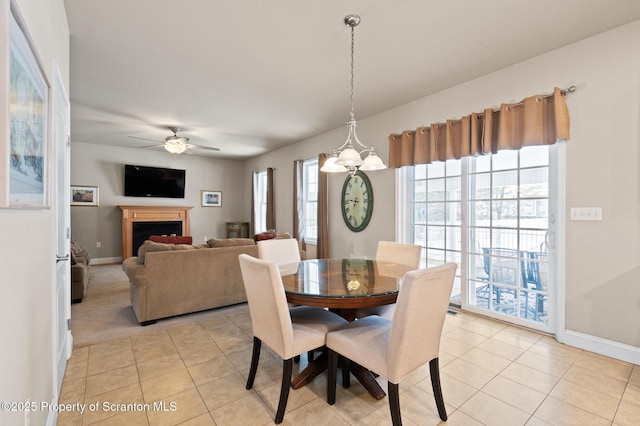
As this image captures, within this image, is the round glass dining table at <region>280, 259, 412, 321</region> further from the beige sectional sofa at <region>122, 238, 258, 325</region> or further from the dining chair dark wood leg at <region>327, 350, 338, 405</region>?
the beige sectional sofa at <region>122, 238, 258, 325</region>

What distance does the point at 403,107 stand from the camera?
400 centimetres

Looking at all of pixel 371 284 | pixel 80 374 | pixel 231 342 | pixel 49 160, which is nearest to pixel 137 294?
pixel 80 374

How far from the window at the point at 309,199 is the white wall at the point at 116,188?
3250 millimetres

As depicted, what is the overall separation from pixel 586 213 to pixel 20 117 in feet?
12.1

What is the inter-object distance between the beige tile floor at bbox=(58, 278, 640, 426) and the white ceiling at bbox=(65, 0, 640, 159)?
269 cm

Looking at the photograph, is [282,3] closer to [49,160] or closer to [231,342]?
[49,160]

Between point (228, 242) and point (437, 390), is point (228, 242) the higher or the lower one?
the higher one

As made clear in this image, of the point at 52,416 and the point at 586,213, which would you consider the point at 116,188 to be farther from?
the point at 586,213

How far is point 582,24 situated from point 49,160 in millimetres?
3810

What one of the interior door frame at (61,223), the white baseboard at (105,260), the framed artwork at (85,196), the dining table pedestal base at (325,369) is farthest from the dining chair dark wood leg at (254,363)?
the framed artwork at (85,196)

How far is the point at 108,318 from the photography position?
3223 millimetres

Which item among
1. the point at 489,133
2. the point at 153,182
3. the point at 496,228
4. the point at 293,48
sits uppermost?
the point at 293,48

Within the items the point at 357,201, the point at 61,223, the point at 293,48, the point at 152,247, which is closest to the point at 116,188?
the point at 152,247

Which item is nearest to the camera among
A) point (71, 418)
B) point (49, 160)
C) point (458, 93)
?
point (49, 160)
